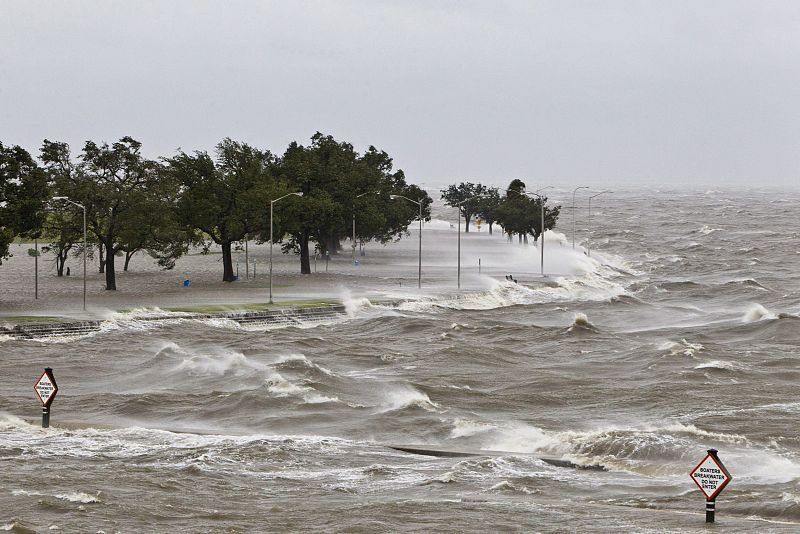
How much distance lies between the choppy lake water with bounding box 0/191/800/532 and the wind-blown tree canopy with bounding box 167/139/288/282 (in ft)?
40.0

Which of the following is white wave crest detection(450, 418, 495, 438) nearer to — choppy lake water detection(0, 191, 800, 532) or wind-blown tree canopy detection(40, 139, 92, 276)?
choppy lake water detection(0, 191, 800, 532)

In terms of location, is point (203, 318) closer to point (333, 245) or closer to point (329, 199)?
point (329, 199)

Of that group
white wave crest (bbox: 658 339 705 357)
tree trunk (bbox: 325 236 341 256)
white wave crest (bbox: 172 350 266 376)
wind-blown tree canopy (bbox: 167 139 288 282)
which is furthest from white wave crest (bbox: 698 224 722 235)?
white wave crest (bbox: 172 350 266 376)

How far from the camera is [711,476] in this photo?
21.7 meters

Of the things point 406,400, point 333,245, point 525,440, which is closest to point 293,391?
point 406,400

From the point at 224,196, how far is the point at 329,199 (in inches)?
541

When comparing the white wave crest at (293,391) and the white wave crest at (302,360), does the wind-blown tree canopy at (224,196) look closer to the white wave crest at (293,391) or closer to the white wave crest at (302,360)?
→ the white wave crest at (302,360)

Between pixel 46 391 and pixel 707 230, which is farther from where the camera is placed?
pixel 707 230

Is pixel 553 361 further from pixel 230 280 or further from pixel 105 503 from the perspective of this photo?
pixel 230 280

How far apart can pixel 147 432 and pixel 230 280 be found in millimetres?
49655

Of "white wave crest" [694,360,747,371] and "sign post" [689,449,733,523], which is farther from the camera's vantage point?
"white wave crest" [694,360,747,371]

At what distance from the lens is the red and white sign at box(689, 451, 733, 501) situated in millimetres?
21541

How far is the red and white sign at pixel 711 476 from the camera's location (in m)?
21.5

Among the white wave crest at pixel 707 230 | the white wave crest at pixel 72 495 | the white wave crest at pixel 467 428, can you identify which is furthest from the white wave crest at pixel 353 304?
the white wave crest at pixel 707 230
